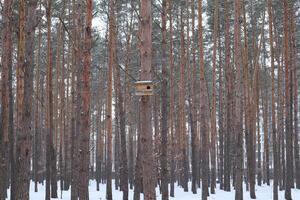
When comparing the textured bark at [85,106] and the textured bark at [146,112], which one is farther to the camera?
the textured bark at [85,106]

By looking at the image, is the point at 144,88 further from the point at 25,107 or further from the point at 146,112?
the point at 25,107

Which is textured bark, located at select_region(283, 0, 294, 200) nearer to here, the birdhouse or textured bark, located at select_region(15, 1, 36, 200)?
textured bark, located at select_region(15, 1, 36, 200)

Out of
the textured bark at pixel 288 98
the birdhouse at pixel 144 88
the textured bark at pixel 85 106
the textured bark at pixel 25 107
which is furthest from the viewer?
the textured bark at pixel 288 98

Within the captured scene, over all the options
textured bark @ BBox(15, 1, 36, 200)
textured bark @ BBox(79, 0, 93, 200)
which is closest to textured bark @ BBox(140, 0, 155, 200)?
textured bark @ BBox(79, 0, 93, 200)

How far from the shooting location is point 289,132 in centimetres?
1605

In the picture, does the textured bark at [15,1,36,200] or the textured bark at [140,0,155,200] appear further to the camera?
the textured bark at [15,1,36,200]

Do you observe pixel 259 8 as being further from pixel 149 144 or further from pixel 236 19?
pixel 149 144

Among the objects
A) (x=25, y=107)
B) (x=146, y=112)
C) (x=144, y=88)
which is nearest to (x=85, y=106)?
(x=25, y=107)

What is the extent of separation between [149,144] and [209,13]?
17.5 metres

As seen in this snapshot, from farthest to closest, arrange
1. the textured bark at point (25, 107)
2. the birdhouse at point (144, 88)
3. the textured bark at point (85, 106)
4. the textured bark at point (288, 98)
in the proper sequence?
the textured bark at point (288, 98)
the textured bark at point (85, 106)
the textured bark at point (25, 107)
the birdhouse at point (144, 88)

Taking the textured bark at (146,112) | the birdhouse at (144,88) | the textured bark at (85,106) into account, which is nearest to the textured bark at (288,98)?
the textured bark at (85,106)

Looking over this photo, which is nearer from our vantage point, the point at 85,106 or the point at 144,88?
the point at 144,88

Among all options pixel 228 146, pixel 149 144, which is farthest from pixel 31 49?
pixel 228 146

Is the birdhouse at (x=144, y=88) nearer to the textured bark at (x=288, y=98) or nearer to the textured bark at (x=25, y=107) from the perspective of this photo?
the textured bark at (x=25, y=107)
